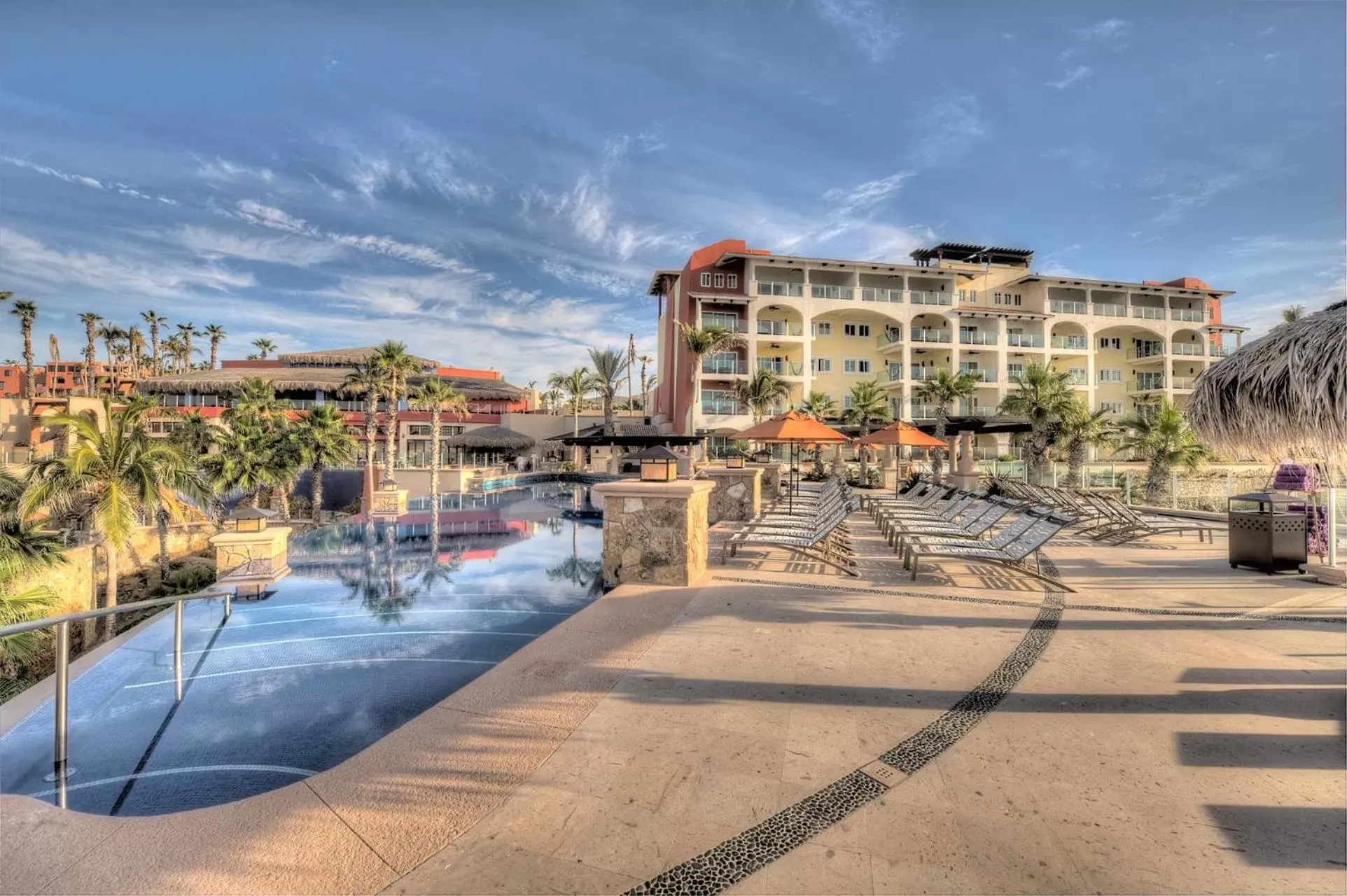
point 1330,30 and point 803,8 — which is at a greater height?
point 803,8

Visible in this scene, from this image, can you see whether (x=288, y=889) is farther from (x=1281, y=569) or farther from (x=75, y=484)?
(x=75, y=484)

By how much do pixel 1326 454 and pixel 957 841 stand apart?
492 centimetres

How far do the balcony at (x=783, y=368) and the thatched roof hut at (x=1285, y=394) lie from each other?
28361mm

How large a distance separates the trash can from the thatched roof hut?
2.66 m

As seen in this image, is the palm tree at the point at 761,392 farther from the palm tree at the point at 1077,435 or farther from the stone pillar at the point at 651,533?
the stone pillar at the point at 651,533

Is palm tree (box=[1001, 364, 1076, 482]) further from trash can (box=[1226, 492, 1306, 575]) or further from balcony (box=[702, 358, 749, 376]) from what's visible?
trash can (box=[1226, 492, 1306, 575])

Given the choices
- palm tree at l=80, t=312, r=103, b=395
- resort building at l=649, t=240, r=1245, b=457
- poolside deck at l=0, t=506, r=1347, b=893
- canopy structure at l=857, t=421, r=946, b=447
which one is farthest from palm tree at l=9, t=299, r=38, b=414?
poolside deck at l=0, t=506, r=1347, b=893

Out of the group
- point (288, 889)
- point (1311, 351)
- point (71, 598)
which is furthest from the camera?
point (71, 598)

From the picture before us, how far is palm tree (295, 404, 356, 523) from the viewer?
76.8 feet

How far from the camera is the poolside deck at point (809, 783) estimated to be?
6.35ft

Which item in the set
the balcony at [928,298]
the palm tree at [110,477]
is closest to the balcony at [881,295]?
the balcony at [928,298]

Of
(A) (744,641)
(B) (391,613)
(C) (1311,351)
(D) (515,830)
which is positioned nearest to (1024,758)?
(A) (744,641)

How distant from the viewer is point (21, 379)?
6406 cm

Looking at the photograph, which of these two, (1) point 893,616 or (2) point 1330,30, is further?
(2) point 1330,30
